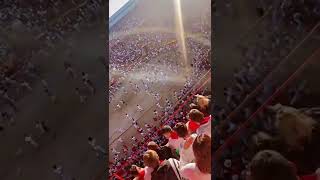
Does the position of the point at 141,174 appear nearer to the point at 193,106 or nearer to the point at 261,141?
the point at 193,106

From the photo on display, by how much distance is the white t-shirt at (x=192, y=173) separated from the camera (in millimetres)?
2473

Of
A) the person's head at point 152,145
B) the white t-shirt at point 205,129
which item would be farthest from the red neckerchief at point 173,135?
the white t-shirt at point 205,129

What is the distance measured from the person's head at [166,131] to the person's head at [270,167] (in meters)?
0.92

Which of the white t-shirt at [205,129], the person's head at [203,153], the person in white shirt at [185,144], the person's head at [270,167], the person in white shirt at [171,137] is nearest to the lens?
the person's head at [270,167]

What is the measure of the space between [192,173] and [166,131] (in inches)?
19.2

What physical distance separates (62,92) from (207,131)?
749mm

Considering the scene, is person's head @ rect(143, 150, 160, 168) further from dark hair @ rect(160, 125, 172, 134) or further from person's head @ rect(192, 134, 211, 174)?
person's head @ rect(192, 134, 211, 174)

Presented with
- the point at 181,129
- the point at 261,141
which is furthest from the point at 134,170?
the point at 261,141

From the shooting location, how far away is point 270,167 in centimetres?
202

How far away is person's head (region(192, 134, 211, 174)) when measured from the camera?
95.8 inches

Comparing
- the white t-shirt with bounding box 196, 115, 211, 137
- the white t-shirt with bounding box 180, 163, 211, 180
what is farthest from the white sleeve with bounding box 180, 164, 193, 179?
the white t-shirt with bounding box 196, 115, 211, 137

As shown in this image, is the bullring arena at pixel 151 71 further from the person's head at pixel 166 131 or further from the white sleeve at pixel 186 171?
the white sleeve at pixel 186 171

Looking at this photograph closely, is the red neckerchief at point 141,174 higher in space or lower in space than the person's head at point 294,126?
lower

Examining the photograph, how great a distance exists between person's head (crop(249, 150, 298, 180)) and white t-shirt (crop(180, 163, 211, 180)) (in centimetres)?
43
